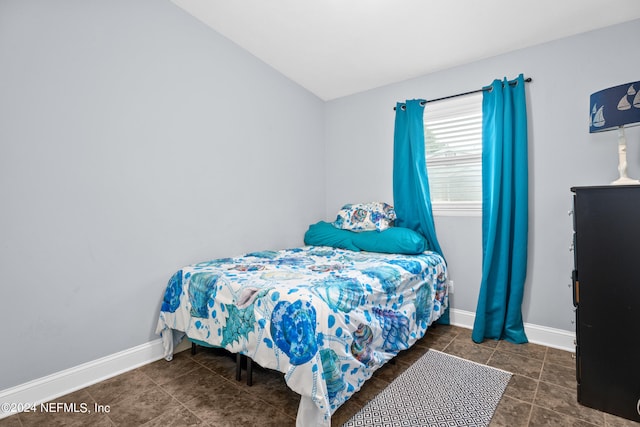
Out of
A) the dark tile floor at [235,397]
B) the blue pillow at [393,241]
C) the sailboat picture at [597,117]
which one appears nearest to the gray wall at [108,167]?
the dark tile floor at [235,397]

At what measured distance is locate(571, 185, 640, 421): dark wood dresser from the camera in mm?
1468

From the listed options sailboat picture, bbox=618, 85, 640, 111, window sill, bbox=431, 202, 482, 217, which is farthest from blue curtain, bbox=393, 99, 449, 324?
sailboat picture, bbox=618, 85, 640, 111

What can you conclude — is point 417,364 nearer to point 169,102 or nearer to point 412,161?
point 412,161

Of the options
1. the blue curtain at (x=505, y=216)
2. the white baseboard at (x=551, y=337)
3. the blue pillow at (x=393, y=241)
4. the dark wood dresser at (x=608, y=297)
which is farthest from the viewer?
the blue pillow at (x=393, y=241)

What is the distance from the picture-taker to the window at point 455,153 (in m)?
2.71

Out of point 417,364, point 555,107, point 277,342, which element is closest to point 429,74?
point 555,107

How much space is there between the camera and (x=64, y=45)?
5.56 ft

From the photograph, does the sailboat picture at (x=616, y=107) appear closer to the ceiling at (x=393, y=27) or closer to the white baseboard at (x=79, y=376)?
the ceiling at (x=393, y=27)

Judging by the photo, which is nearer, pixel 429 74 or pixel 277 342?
pixel 277 342

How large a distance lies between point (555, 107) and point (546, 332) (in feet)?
5.77

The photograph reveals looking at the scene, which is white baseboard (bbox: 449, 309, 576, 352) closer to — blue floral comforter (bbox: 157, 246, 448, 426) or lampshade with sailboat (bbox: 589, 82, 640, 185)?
blue floral comforter (bbox: 157, 246, 448, 426)

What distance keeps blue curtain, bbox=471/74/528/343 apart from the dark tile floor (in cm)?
31

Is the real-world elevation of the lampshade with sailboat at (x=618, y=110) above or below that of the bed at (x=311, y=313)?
above

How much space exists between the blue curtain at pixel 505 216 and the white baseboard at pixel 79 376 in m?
2.48
